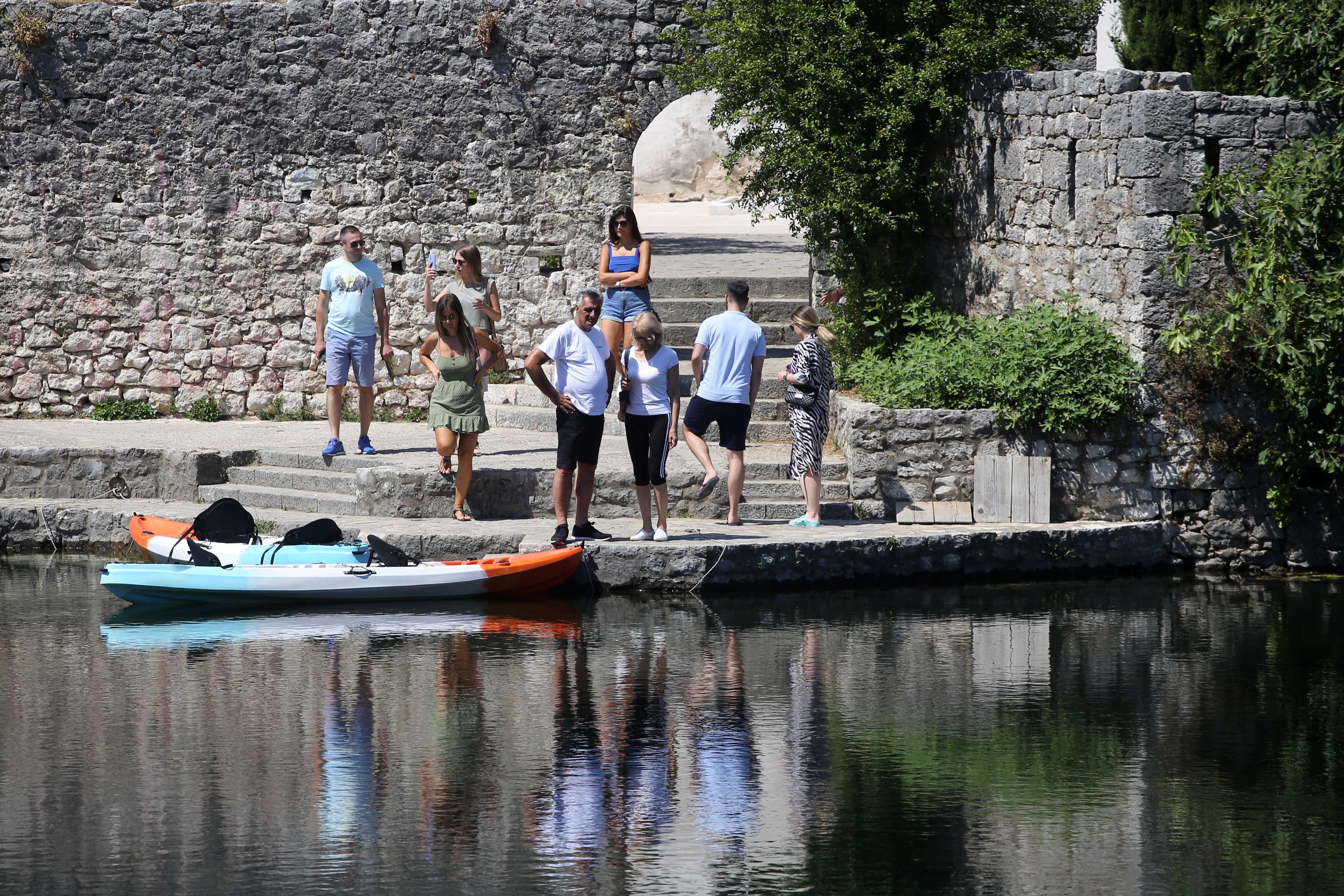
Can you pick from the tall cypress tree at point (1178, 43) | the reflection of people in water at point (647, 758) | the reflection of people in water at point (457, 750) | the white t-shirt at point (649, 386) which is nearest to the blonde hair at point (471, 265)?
the white t-shirt at point (649, 386)

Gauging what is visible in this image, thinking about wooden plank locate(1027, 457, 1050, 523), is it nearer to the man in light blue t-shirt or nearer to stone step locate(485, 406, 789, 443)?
stone step locate(485, 406, 789, 443)

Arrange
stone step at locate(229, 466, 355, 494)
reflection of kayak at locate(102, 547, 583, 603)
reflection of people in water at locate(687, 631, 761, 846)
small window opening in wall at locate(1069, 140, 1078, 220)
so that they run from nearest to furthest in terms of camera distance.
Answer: reflection of people in water at locate(687, 631, 761, 846) → reflection of kayak at locate(102, 547, 583, 603) → small window opening in wall at locate(1069, 140, 1078, 220) → stone step at locate(229, 466, 355, 494)

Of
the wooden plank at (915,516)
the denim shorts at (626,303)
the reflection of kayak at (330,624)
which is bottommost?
the reflection of kayak at (330,624)

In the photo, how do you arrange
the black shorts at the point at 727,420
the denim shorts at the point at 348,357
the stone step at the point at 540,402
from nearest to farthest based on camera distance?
the black shorts at the point at 727,420, the denim shorts at the point at 348,357, the stone step at the point at 540,402

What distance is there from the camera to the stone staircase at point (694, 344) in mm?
12969

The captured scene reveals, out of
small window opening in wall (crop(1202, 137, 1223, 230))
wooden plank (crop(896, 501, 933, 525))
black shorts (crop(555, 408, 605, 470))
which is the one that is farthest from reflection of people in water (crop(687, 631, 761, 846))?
small window opening in wall (crop(1202, 137, 1223, 230))

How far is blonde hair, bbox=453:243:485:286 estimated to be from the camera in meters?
11.9

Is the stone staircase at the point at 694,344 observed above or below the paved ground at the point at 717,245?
below

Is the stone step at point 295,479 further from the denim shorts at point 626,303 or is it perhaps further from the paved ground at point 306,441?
the denim shorts at point 626,303

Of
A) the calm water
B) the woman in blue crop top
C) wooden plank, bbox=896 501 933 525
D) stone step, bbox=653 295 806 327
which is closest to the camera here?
the calm water

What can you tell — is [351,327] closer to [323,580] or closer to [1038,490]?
[323,580]

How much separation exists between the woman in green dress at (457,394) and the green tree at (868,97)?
10.2 ft

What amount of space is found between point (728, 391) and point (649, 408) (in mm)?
814

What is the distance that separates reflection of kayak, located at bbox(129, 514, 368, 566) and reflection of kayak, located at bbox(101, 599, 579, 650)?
0.32 m
